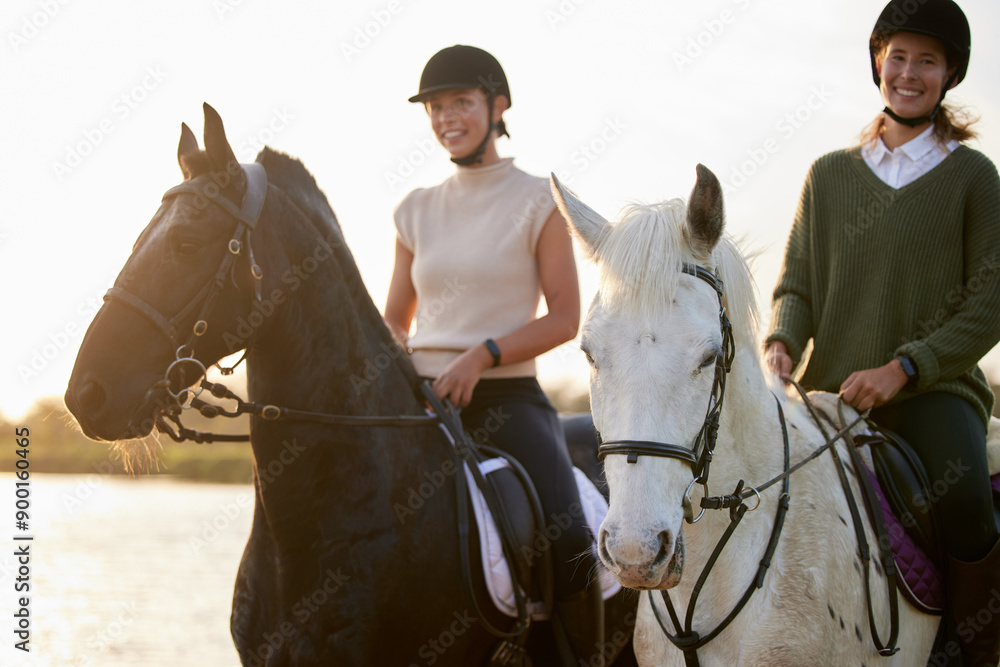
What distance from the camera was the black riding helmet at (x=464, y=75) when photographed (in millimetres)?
3691

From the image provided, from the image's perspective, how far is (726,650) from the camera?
250cm

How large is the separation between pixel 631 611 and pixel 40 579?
12.5m

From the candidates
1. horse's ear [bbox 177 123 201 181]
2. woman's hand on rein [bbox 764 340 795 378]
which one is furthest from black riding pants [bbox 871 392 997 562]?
horse's ear [bbox 177 123 201 181]

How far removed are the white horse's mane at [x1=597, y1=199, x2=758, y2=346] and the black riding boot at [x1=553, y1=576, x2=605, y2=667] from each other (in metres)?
1.40

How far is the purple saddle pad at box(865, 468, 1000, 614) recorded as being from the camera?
2.79 m

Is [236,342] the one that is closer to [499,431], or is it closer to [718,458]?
[499,431]

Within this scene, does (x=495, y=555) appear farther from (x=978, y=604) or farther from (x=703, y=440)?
(x=978, y=604)

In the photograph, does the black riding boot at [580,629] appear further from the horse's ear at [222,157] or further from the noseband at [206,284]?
the horse's ear at [222,157]

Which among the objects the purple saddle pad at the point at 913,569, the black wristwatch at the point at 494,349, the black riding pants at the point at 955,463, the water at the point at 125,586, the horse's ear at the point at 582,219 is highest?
the horse's ear at the point at 582,219

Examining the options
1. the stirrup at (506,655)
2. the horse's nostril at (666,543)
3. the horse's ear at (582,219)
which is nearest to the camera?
the horse's nostril at (666,543)


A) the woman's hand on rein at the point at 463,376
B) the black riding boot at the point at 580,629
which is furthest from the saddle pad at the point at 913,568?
the woman's hand on rein at the point at 463,376

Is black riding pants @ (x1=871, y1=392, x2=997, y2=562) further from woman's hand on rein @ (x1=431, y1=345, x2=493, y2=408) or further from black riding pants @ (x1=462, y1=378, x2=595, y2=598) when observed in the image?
woman's hand on rein @ (x1=431, y1=345, x2=493, y2=408)

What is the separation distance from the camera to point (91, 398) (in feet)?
8.52

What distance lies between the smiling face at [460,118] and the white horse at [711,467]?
1197 millimetres
